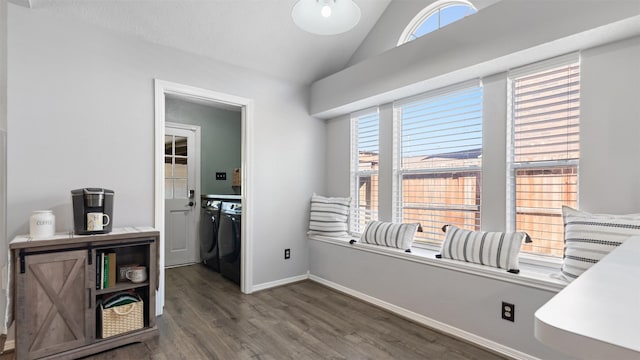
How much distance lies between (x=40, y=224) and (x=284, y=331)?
1.88 metres

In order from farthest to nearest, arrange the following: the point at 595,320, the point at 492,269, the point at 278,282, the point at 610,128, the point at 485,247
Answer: the point at 278,282, the point at 485,247, the point at 492,269, the point at 610,128, the point at 595,320

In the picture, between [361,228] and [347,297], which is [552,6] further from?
[347,297]

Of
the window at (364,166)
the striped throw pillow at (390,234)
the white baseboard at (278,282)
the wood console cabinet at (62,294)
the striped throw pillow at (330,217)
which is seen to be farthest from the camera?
the striped throw pillow at (330,217)

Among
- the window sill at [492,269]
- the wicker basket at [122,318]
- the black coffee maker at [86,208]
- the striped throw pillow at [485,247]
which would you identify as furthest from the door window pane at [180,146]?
the striped throw pillow at [485,247]

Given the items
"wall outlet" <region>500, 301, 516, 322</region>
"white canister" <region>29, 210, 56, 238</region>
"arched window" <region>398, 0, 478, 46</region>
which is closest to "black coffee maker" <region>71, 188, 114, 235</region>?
"white canister" <region>29, 210, 56, 238</region>

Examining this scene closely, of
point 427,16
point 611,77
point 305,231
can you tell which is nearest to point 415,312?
point 305,231

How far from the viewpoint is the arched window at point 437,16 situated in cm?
286

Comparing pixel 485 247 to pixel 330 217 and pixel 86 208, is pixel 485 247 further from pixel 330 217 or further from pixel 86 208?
pixel 86 208

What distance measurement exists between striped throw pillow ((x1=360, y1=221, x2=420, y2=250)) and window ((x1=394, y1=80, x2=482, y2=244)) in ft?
0.62

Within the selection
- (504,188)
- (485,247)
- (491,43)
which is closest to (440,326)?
(485,247)

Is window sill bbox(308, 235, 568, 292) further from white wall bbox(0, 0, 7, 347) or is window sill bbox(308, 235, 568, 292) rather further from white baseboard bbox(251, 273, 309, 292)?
white wall bbox(0, 0, 7, 347)

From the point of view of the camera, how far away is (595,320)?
48cm

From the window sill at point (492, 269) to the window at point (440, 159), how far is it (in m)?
0.36

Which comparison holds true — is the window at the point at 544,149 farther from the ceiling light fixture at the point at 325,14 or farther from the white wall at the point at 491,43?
the ceiling light fixture at the point at 325,14
